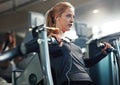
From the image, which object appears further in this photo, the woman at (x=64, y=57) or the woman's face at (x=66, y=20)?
the woman's face at (x=66, y=20)

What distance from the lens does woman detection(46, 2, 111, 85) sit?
1853 mm

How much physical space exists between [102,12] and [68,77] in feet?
12.8

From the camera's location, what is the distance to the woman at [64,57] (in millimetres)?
1853

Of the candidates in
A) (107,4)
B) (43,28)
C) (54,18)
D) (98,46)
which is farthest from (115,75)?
(107,4)

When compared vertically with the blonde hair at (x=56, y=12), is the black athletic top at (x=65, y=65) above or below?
below

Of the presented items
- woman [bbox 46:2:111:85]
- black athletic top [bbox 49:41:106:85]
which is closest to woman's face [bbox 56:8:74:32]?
woman [bbox 46:2:111:85]

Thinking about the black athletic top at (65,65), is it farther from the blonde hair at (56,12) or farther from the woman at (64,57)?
the blonde hair at (56,12)

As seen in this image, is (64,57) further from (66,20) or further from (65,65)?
(66,20)

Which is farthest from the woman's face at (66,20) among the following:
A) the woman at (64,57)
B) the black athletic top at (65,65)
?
the black athletic top at (65,65)

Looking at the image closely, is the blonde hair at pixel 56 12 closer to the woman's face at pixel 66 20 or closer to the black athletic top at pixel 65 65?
the woman's face at pixel 66 20

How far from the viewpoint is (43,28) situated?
163 cm

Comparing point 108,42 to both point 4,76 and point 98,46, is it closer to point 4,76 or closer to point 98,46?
point 98,46

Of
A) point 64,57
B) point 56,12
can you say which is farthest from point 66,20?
point 64,57

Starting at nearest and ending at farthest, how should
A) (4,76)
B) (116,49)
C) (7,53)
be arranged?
1. (7,53)
2. (116,49)
3. (4,76)
